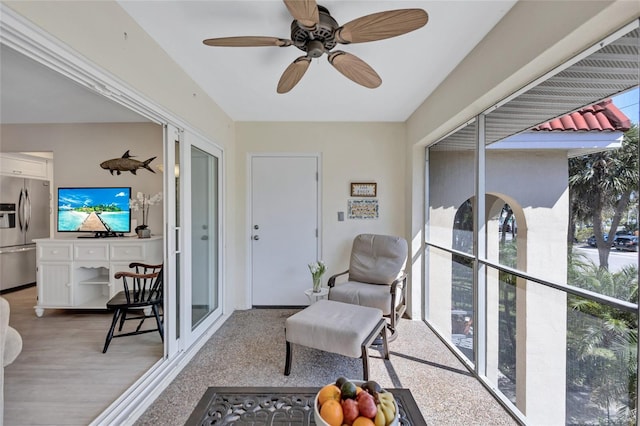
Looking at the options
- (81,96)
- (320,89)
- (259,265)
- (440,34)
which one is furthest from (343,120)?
(81,96)

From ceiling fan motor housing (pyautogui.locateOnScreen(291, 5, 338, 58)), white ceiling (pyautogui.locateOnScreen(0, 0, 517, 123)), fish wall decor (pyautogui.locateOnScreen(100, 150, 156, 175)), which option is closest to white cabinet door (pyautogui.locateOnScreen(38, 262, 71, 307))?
fish wall decor (pyautogui.locateOnScreen(100, 150, 156, 175))

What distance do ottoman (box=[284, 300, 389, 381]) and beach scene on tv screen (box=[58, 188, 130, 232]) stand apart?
2916 mm

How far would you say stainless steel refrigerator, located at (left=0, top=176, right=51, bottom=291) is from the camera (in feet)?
13.1

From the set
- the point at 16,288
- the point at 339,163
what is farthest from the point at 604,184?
the point at 16,288

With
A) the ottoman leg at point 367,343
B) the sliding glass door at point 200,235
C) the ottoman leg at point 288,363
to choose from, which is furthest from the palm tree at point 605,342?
the sliding glass door at point 200,235

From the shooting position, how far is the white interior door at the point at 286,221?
365 cm

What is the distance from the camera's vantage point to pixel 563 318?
154 centimetres

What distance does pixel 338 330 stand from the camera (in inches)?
81.3

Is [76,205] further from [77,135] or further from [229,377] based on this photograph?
[229,377]

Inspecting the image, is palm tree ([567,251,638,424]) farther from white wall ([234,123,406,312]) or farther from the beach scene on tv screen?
the beach scene on tv screen

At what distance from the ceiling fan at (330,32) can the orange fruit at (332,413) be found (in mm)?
1642

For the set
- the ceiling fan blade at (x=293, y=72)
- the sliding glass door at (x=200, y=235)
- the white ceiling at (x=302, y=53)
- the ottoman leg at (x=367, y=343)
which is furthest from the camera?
the sliding glass door at (x=200, y=235)

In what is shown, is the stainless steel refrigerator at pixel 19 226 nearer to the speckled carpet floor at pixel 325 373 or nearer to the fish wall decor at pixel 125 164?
the fish wall decor at pixel 125 164

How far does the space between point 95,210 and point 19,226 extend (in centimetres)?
166
